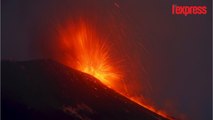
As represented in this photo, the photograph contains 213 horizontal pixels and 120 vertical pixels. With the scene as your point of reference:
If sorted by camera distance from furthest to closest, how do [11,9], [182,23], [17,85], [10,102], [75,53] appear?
[182,23]
[75,53]
[11,9]
[17,85]
[10,102]

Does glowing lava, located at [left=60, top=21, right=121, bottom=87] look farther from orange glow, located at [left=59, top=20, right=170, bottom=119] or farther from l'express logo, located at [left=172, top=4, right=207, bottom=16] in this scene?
l'express logo, located at [left=172, top=4, right=207, bottom=16]

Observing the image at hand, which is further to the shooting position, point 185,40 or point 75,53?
point 185,40

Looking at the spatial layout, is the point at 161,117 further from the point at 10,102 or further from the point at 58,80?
the point at 10,102

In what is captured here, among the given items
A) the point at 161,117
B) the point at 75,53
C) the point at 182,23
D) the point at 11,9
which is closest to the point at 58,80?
the point at 75,53

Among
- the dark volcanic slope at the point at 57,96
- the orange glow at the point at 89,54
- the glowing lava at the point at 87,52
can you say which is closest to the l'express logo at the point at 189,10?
the orange glow at the point at 89,54

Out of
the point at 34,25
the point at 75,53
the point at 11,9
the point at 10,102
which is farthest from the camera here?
the point at 75,53

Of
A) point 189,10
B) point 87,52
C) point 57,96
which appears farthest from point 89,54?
point 189,10

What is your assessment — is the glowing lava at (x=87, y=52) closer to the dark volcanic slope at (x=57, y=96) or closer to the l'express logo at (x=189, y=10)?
the dark volcanic slope at (x=57, y=96)

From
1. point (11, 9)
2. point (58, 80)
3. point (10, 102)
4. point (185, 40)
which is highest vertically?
point (185, 40)

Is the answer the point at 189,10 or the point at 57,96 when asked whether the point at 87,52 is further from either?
the point at 189,10
